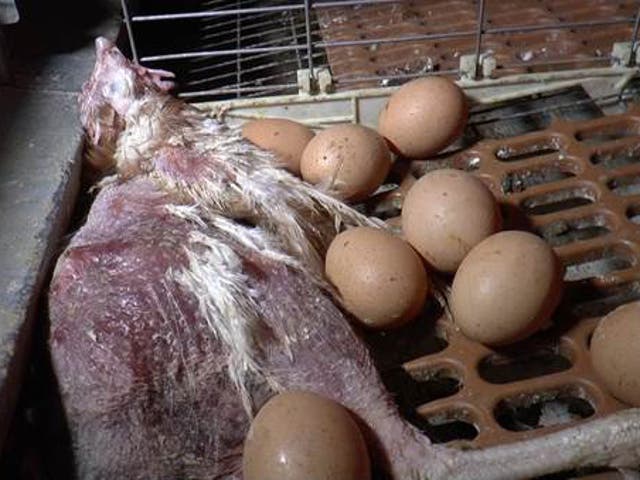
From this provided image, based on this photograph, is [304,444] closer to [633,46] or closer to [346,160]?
[346,160]

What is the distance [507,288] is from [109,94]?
0.76m

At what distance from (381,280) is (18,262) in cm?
52

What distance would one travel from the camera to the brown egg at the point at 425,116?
55.1 inches

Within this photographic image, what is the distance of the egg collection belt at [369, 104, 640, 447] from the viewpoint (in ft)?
3.59

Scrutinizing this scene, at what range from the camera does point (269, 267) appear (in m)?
1.08

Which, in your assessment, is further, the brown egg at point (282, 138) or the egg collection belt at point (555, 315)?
the brown egg at point (282, 138)

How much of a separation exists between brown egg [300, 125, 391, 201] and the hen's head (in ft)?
1.01

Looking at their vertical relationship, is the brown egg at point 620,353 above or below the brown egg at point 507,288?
below

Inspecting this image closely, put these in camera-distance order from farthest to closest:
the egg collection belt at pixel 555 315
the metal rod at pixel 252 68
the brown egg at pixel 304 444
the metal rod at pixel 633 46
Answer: the metal rod at pixel 252 68
the metal rod at pixel 633 46
the egg collection belt at pixel 555 315
the brown egg at pixel 304 444

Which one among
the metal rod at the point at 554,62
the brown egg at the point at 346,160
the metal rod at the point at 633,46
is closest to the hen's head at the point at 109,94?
the brown egg at the point at 346,160

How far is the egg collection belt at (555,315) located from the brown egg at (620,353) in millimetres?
32

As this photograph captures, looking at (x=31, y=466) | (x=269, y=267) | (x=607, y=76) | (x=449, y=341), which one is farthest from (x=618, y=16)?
(x=31, y=466)

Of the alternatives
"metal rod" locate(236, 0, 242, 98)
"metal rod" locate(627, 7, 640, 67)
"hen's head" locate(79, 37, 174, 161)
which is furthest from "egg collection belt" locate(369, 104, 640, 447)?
"metal rod" locate(236, 0, 242, 98)

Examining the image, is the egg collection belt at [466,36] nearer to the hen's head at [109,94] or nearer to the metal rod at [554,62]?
the metal rod at [554,62]
